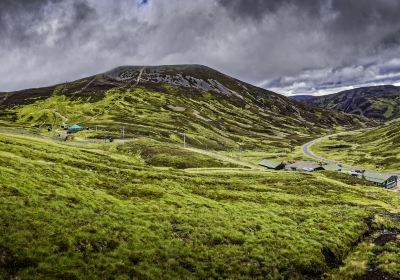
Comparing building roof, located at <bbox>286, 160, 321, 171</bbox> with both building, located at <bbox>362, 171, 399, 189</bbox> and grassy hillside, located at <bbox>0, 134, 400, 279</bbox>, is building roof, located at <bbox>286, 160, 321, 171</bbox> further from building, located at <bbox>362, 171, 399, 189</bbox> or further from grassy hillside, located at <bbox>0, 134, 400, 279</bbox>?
grassy hillside, located at <bbox>0, 134, 400, 279</bbox>

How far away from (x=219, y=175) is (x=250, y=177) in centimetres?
895

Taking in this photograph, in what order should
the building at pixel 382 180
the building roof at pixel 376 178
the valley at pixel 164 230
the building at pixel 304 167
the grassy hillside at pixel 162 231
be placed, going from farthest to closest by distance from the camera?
the building at pixel 304 167, the building roof at pixel 376 178, the building at pixel 382 180, the valley at pixel 164 230, the grassy hillside at pixel 162 231

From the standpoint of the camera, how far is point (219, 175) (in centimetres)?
9112

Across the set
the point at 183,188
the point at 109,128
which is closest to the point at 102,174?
the point at 183,188

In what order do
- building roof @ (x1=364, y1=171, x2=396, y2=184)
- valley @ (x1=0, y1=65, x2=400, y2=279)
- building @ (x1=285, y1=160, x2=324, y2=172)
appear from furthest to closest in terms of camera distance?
building @ (x1=285, y1=160, x2=324, y2=172)
building roof @ (x1=364, y1=171, x2=396, y2=184)
valley @ (x1=0, y1=65, x2=400, y2=279)

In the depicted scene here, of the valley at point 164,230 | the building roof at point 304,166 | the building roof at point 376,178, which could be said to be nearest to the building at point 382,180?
the building roof at point 376,178

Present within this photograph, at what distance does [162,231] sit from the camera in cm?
3778

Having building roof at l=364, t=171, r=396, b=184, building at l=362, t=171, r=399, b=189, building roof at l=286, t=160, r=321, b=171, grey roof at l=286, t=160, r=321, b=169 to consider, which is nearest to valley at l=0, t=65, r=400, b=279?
building at l=362, t=171, r=399, b=189

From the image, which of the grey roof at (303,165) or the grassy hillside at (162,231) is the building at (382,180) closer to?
the grey roof at (303,165)

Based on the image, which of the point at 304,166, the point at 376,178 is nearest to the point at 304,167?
the point at 304,166

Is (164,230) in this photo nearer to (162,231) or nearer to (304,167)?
(162,231)

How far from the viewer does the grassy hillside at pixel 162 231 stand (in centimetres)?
2877

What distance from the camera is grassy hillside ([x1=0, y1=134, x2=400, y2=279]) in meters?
28.8

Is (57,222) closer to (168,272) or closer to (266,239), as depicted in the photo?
(168,272)
